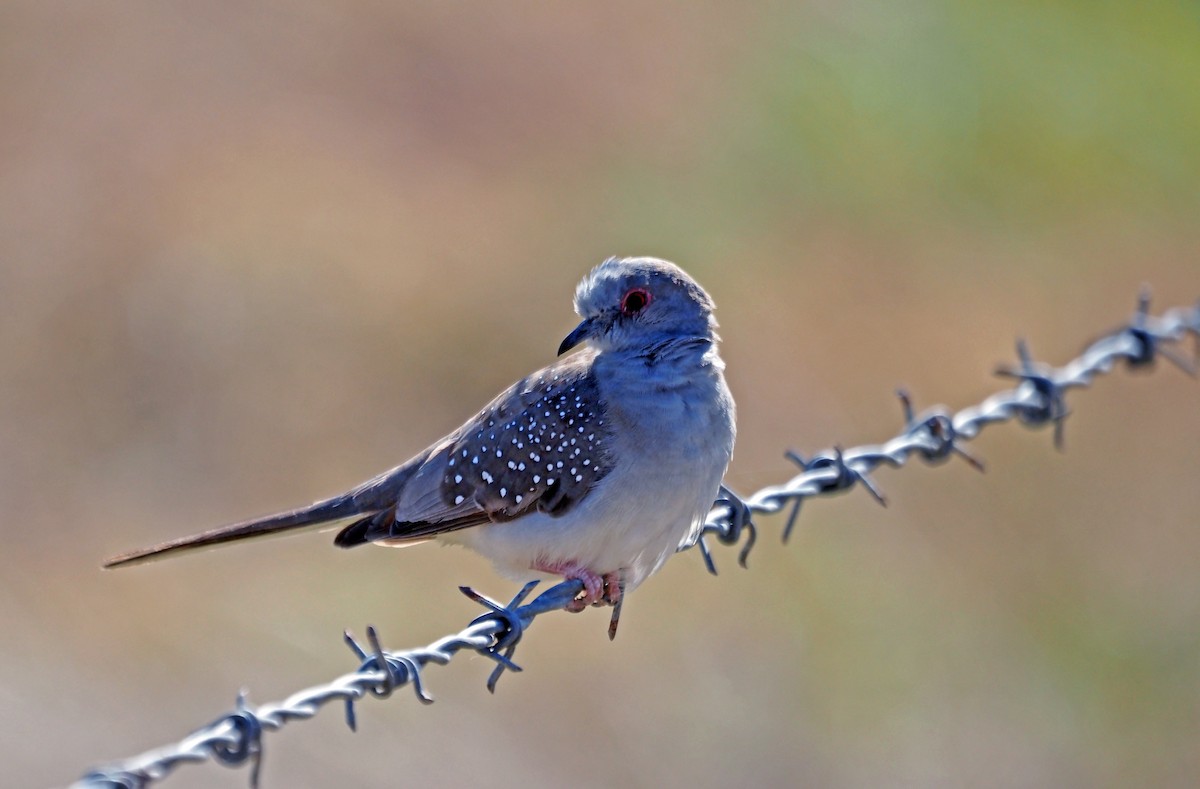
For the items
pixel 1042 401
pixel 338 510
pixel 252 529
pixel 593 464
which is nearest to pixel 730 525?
pixel 593 464

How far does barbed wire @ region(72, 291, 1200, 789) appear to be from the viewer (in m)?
3.19

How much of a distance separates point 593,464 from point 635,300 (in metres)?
0.65

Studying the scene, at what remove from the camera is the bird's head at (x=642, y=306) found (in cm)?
529

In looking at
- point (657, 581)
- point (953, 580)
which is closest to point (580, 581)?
point (657, 581)

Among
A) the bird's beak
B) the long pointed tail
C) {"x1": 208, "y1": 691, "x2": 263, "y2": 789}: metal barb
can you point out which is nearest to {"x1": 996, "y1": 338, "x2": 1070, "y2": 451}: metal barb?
the bird's beak

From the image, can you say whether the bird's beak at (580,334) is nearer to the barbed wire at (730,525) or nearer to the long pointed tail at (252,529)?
the barbed wire at (730,525)

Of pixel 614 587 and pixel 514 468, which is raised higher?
pixel 514 468

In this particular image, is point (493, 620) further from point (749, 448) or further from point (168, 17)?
point (168, 17)

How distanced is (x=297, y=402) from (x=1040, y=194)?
298 inches

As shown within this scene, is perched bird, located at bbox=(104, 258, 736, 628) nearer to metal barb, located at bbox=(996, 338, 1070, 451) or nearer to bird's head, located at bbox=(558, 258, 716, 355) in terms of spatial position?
bird's head, located at bbox=(558, 258, 716, 355)

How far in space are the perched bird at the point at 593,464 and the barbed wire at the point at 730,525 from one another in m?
0.22

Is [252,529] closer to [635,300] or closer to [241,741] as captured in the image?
[635,300]

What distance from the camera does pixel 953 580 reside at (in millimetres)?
9609

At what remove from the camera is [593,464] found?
16.7 ft
